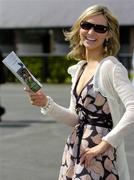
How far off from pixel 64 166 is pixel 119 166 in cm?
32

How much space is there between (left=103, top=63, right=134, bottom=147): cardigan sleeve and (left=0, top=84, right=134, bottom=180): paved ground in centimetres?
372

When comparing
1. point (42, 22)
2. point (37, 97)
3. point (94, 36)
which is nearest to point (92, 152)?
point (37, 97)

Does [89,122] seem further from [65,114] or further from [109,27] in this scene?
[109,27]

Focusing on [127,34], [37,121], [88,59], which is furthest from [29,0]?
[88,59]

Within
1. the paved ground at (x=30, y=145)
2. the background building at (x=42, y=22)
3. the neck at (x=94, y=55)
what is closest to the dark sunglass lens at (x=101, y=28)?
the neck at (x=94, y=55)

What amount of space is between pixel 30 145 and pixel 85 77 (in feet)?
18.8

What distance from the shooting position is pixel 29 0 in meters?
23.3

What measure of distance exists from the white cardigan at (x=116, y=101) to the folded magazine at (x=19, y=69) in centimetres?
30

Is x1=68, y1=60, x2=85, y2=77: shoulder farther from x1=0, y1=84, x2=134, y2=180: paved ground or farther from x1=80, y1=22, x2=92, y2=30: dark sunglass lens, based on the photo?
x1=0, y1=84, x2=134, y2=180: paved ground

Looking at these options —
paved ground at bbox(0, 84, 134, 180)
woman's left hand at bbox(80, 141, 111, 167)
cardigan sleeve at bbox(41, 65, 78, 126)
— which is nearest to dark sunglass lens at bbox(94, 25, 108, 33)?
cardigan sleeve at bbox(41, 65, 78, 126)

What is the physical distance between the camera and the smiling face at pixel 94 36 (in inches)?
130

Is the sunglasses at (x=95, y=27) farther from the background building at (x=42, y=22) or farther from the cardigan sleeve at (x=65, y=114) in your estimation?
the background building at (x=42, y=22)

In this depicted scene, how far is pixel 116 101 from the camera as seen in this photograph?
3287 millimetres

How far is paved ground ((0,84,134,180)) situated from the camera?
23.7 ft
